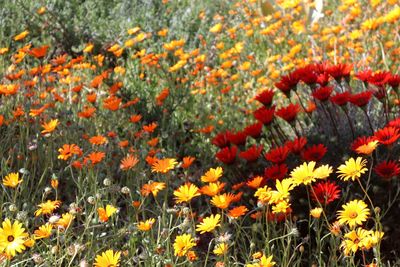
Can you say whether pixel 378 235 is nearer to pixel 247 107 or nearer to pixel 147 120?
pixel 147 120

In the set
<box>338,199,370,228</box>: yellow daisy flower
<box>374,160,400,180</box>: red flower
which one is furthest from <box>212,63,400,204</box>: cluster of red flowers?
<box>338,199,370,228</box>: yellow daisy flower

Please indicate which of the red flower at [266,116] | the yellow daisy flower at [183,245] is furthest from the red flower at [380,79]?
the yellow daisy flower at [183,245]

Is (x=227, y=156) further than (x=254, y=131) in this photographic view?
No

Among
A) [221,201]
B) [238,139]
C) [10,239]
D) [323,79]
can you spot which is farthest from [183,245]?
[323,79]

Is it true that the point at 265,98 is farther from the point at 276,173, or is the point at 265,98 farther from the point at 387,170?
the point at 387,170

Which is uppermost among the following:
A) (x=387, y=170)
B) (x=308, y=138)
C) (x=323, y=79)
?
(x=323, y=79)

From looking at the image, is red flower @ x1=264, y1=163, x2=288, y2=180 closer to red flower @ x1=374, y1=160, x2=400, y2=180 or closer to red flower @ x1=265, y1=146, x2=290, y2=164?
red flower @ x1=265, y1=146, x2=290, y2=164

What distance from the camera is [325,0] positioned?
20.4 ft

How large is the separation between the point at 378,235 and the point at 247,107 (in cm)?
241

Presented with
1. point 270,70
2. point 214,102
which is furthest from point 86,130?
point 270,70

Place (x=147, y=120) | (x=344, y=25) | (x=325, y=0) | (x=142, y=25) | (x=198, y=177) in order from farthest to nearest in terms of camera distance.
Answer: (x=325, y=0), (x=142, y=25), (x=344, y=25), (x=147, y=120), (x=198, y=177)

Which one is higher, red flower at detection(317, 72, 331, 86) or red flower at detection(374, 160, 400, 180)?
red flower at detection(317, 72, 331, 86)

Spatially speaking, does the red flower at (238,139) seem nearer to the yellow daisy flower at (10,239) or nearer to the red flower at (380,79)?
the red flower at (380,79)

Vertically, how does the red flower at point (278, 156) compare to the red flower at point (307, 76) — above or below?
below
